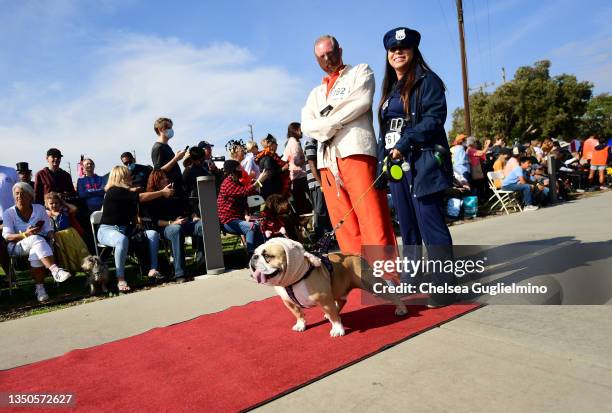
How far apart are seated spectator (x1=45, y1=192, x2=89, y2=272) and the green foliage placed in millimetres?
40218

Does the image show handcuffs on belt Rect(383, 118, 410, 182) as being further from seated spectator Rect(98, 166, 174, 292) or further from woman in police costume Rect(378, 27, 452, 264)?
seated spectator Rect(98, 166, 174, 292)

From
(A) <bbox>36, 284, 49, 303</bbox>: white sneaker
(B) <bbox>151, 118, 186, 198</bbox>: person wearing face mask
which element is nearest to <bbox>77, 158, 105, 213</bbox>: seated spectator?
(B) <bbox>151, 118, 186, 198</bbox>: person wearing face mask

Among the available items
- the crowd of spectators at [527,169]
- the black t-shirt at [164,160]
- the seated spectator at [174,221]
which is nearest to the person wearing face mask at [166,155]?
the black t-shirt at [164,160]

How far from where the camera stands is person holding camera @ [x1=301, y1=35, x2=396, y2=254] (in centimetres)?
339

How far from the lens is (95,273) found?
16.0 ft

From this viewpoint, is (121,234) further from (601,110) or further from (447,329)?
(601,110)

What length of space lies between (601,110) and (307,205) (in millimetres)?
77271

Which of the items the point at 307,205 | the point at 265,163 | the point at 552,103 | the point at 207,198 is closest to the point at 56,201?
the point at 207,198

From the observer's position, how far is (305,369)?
239 cm

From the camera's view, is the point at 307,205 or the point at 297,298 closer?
the point at 297,298

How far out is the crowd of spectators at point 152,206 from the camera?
509cm

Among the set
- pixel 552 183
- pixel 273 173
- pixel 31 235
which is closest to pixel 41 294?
pixel 31 235

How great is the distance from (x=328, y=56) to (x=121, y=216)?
341 cm

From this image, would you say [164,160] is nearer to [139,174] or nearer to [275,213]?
[139,174]
